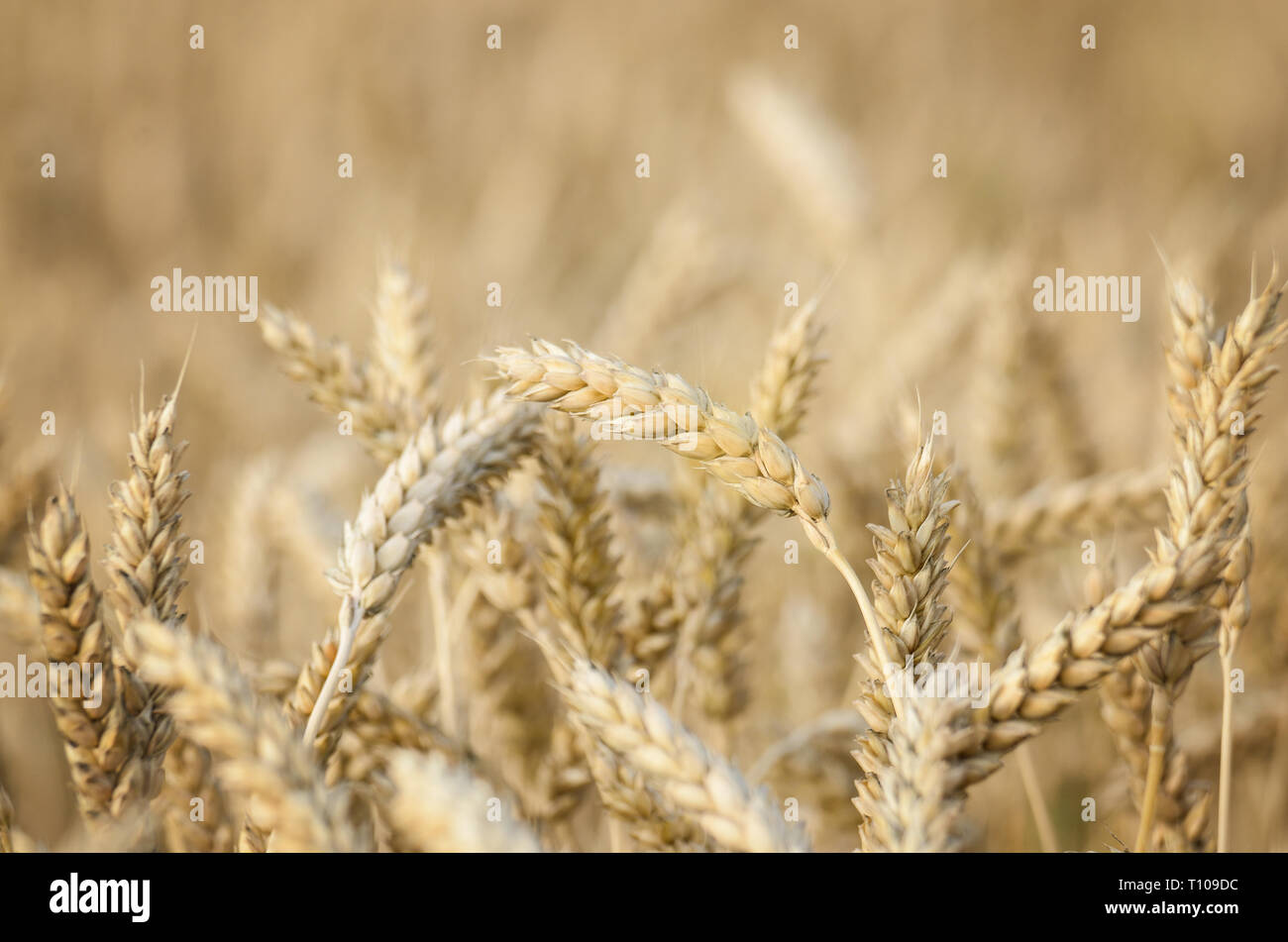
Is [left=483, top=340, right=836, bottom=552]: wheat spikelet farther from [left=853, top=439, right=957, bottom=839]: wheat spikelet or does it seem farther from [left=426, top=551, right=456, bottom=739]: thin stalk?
[left=426, top=551, right=456, bottom=739]: thin stalk

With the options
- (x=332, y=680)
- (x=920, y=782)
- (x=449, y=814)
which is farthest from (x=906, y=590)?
(x=332, y=680)

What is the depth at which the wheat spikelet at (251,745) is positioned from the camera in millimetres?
625

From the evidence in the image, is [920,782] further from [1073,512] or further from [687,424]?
[1073,512]

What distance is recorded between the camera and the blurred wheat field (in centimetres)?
91

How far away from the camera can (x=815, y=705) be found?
5.70ft

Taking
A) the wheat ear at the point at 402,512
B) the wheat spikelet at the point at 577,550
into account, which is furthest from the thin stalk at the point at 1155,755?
the wheat ear at the point at 402,512

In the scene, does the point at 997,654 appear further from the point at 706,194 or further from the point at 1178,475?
the point at 706,194

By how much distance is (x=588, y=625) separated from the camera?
3.64ft

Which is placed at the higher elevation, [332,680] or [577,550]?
[577,550]

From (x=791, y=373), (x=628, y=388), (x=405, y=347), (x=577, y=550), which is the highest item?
(x=405, y=347)

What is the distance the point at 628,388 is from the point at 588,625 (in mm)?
418

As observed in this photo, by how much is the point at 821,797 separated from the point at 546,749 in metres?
0.47

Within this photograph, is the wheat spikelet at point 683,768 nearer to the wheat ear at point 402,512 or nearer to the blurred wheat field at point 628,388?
the blurred wheat field at point 628,388

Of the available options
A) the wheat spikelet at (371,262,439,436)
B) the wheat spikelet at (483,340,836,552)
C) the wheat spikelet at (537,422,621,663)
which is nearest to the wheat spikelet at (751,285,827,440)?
the wheat spikelet at (537,422,621,663)
